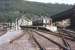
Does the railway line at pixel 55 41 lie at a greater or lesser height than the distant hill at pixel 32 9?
lesser

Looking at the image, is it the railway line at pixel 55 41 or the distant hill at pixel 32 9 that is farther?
the distant hill at pixel 32 9

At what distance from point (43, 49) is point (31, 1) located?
126 feet

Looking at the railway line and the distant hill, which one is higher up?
the distant hill

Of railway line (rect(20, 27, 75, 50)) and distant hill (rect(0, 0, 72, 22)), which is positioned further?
distant hill (rect(0, 0, 72, 22))

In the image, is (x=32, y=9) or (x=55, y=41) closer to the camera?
(x=55, y=41)

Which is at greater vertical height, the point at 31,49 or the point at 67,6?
the point at 67,6

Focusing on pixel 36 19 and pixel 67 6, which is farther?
pixel 67 6

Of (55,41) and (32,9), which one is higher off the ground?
(32,9)

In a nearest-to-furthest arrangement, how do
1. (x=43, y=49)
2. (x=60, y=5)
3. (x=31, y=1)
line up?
(x=43, y=49), (x=31, y=1), (x=60, y=5)

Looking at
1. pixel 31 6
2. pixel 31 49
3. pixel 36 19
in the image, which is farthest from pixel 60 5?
pixel 31 49

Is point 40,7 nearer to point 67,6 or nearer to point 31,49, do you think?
point 67,6

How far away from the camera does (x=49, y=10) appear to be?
39406 millimetres

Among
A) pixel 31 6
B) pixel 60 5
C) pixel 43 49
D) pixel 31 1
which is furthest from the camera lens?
pixel 60 5

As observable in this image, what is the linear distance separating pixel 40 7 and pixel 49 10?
2002 mm
